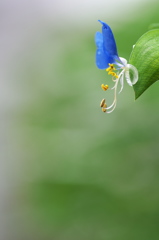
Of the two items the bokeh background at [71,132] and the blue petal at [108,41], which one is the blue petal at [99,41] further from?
the bokeh background at [71,132]

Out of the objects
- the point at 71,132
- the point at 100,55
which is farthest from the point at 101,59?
the point at 71,132

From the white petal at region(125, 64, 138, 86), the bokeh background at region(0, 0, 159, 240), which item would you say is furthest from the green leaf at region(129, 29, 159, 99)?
the bokeh background at region(0, 0, 159, 240)

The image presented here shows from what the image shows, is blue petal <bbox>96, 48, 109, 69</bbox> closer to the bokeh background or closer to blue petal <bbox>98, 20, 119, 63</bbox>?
blue petal <bbox>98, 20, 119, 63</bbox>

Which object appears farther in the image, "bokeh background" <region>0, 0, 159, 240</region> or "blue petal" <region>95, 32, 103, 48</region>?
"bokeh background" <region>0, 0, 159, 240</region>

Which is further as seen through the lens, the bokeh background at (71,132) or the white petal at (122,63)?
the bokeh background at (71,132)

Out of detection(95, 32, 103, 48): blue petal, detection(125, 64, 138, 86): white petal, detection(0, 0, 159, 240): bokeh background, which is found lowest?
detection(0, 0, 159, 240): bokeh background

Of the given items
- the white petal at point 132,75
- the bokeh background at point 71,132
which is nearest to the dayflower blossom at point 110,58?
the white petal at point 132,75

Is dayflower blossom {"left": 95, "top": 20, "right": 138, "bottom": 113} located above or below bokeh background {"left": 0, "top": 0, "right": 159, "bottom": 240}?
above
